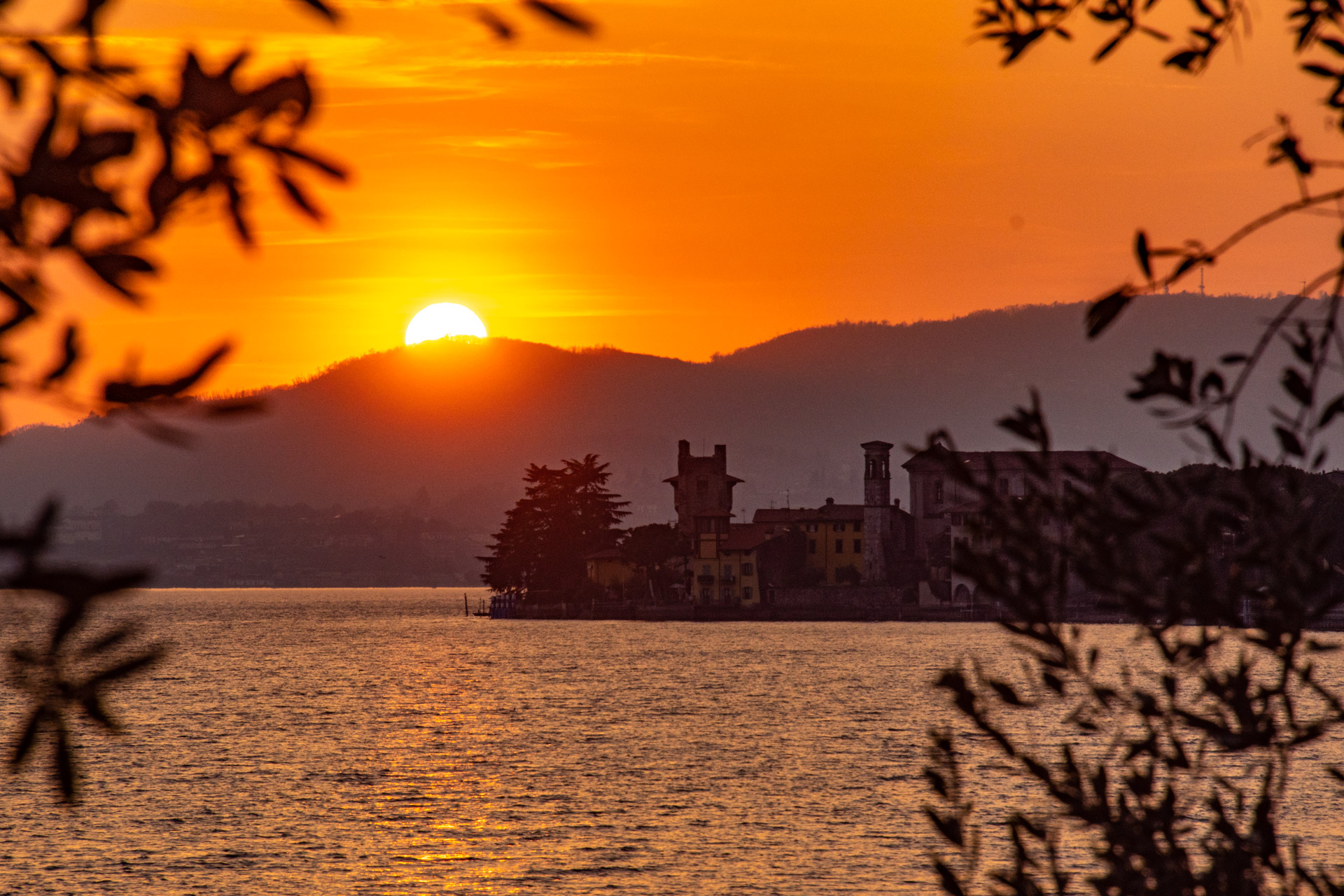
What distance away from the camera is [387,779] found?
5900cm

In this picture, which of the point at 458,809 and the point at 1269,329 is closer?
the point at 1269,329

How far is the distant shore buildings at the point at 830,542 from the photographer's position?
14538 centimetres

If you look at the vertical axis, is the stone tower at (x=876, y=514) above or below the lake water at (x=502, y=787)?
above

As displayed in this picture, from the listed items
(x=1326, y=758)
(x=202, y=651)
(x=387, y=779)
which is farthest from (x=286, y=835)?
(x=202, y=651)

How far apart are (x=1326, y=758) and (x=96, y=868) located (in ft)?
148

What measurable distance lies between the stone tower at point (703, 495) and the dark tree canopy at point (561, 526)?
7741mm

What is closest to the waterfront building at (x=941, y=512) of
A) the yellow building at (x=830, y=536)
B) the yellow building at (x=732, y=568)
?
the yellow building at (x=830, y=536)

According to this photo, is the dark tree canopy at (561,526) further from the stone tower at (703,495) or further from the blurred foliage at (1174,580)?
the blurred foliage at (1174,580)

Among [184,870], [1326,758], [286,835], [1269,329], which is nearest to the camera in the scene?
[1269,329]

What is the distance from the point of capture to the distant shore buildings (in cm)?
14538

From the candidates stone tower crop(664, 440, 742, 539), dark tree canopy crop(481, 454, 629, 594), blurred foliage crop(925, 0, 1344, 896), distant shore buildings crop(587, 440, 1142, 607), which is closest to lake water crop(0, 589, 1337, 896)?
blurred foliage crop(925, 0, 1344, 896)

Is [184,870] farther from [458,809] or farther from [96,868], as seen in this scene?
[458,809]

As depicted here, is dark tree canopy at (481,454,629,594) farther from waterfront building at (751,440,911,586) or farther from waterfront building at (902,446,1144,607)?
waterfront building at (902,446,1144,607)

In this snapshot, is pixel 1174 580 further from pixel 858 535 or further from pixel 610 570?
pixel 610 570
